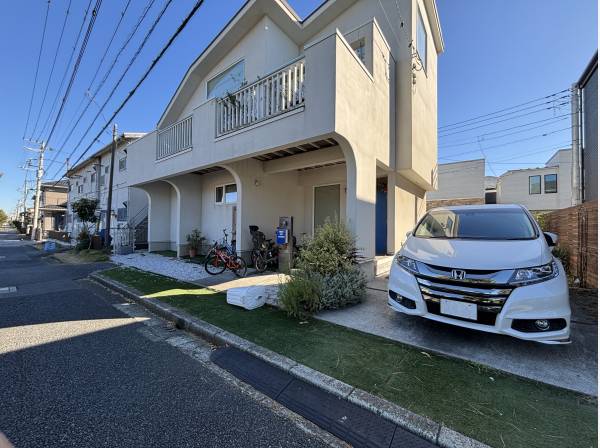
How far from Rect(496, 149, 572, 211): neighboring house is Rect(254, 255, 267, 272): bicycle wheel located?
23573 mm

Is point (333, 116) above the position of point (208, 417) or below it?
above

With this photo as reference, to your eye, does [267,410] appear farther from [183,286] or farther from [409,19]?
[409,19]

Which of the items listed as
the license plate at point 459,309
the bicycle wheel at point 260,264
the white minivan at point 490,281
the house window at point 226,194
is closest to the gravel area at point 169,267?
the bicycle wheel at point 260,264

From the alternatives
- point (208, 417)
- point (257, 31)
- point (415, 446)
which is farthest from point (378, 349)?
point (257, 31)

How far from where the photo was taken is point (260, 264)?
7.52 metres

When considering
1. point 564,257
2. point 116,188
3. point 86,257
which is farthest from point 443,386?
point 116,188

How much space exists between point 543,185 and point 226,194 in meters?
24.5

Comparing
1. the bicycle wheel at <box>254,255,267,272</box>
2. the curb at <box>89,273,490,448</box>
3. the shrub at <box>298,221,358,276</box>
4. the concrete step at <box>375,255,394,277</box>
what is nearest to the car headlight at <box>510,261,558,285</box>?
the curb at <box>89,273,490,448</box>

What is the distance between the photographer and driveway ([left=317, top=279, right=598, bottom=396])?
252 cm

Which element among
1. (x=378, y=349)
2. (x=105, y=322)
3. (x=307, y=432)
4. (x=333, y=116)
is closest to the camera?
(x=307, y=432)

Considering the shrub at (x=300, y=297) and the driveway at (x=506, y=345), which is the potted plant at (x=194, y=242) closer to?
the shrub at (x=300, y=297)

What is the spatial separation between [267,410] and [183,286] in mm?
4589

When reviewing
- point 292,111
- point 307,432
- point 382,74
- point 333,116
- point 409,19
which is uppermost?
point 409,19

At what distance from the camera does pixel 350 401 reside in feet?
7.40
